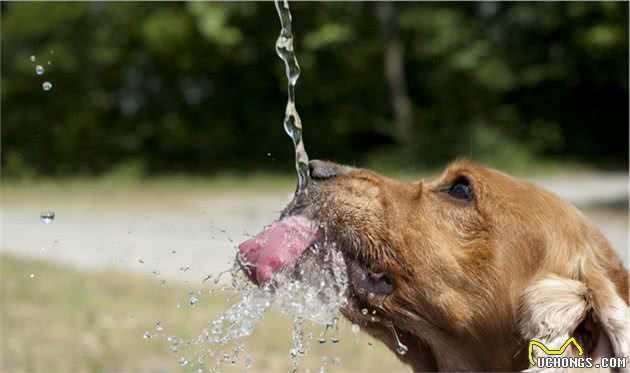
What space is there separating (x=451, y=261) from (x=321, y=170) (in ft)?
2.28

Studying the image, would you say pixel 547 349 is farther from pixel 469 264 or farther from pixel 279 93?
pixel 279 93

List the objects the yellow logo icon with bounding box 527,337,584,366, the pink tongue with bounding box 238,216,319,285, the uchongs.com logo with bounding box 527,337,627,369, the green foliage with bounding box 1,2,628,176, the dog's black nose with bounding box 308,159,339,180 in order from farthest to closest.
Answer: the green foliage with bounding box 1,2,628,176
the dog's black nose with bounding box 308,159,339,180
the pink tongue with bounding box 238,216,319,285
the yellow logo icon with bounding box 527,337,584,366
the uchongs.com logo with bounding box 527,337,627,369

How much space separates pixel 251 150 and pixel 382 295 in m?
21.9

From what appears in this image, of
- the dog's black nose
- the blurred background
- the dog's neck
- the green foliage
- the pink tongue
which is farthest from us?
the green foliage

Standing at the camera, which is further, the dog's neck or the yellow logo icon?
the dog's neck

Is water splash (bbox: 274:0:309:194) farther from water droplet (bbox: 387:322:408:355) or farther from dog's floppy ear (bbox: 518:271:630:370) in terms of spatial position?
dog's floppy ear (bbox: 518:271:630:370)

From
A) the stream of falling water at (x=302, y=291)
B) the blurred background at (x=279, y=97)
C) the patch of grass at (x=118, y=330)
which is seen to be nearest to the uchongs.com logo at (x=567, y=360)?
the stream of falling water at (x=302, y=291)

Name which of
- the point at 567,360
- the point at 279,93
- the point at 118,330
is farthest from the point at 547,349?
the point at 279,93

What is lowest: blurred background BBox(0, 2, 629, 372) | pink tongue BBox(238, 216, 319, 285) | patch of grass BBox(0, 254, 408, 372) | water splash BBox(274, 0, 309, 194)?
patch of grass BBox(0, 254, 408, 372)

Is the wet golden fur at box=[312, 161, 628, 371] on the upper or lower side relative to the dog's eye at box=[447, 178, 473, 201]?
lower

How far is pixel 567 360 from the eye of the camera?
321 cm

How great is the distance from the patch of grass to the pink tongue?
3.87 ft

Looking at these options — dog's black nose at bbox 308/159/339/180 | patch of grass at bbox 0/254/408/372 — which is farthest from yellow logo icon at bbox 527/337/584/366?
patch of grass at bbox 0/254/408/372

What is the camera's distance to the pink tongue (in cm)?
364
